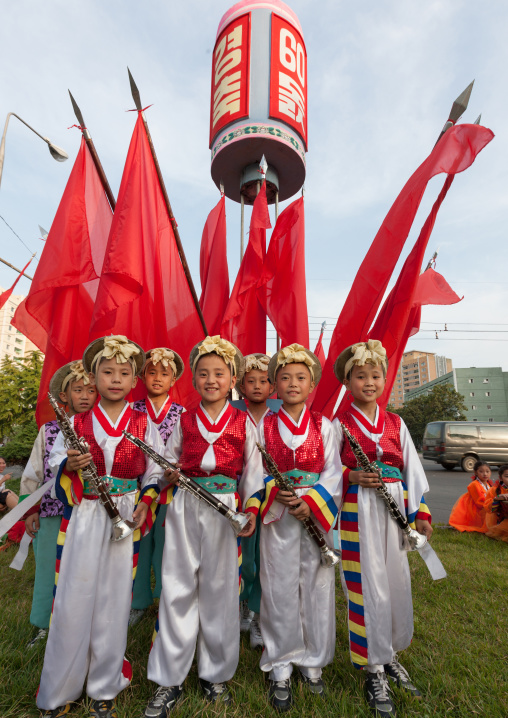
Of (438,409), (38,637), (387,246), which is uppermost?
(387,246)

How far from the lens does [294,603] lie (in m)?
2.60

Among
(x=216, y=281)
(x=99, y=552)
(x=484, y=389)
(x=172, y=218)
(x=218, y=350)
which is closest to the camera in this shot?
(x=99, y=552)

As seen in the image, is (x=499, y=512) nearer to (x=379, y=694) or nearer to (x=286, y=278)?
(x=286, y=278)

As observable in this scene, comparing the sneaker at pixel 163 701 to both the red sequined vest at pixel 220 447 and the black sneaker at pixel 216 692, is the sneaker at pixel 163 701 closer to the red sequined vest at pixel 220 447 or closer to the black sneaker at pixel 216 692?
the black sneaker at pixel 216 692

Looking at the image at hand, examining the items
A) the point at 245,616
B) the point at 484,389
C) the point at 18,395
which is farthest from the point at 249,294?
the point at 484,389

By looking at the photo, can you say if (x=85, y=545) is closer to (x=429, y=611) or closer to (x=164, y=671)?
(x=164, y=671)

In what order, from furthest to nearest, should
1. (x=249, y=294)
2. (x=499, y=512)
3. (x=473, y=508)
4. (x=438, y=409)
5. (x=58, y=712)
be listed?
1. (x=438, y=409)
2. (x=473, y=508)
3. (x=499, y=512)
4. (x=249, y=294)
5. (x=58, y=712)

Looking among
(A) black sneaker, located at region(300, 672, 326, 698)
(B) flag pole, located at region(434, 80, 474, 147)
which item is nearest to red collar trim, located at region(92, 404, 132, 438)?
(A) black sneaker, located at region(300, 672, 326, 698)

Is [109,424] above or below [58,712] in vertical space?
above

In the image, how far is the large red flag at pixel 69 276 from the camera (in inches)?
170

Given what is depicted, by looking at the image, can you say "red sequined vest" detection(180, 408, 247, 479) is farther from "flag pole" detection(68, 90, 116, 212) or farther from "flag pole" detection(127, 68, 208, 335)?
"flag pole" detection(68, 90, 116, 212)

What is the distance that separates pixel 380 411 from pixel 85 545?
212cm

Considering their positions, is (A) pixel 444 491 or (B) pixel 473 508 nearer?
(B) pixel 473 508

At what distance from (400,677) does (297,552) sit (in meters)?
1.00
